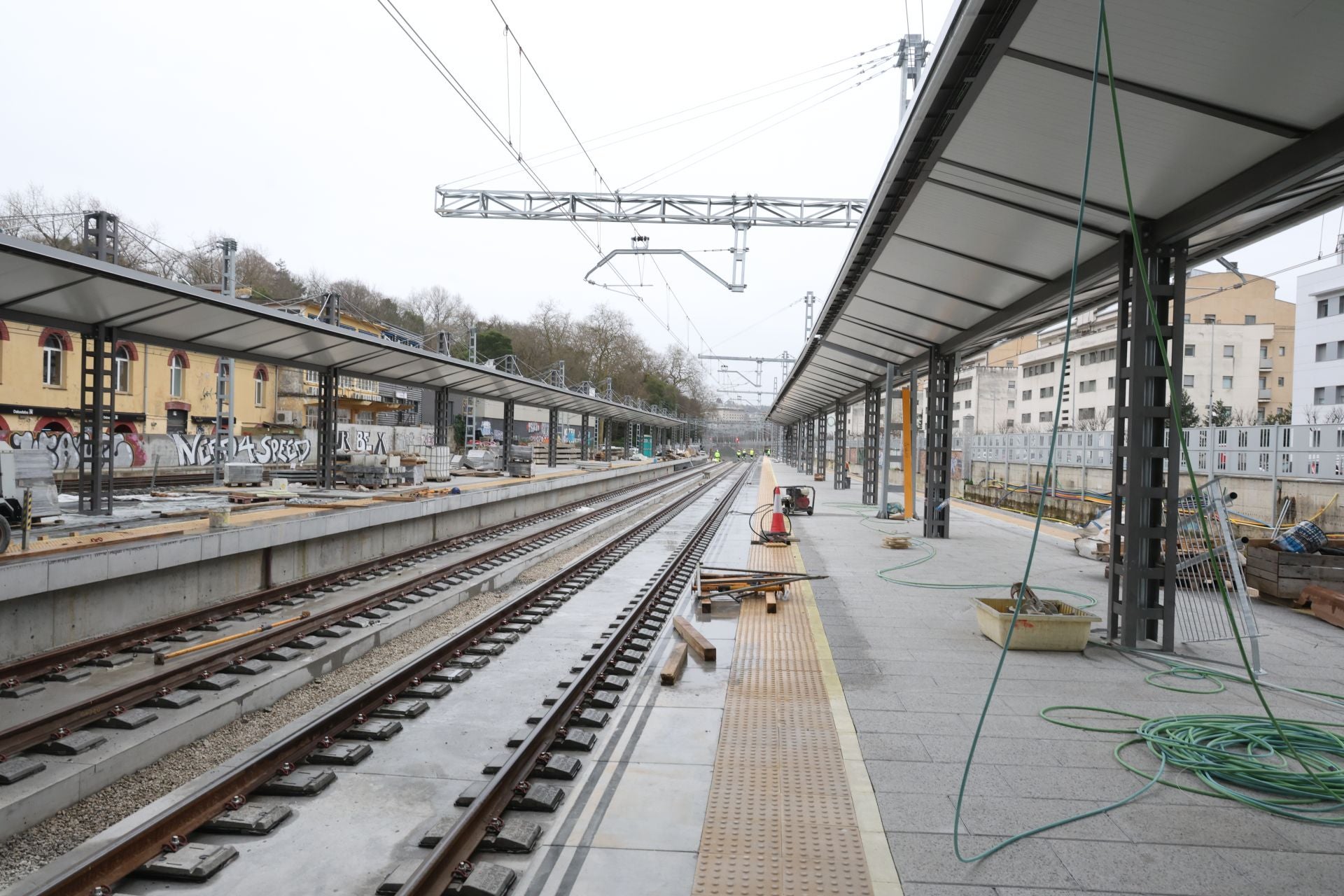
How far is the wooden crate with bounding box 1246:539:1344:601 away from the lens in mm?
9344

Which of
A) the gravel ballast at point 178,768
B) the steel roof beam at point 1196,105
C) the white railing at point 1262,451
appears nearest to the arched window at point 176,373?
the gravel ballast at point 178,768

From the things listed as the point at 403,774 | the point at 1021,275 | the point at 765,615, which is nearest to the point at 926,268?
the point at 1021,275

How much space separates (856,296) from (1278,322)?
60.6 metres

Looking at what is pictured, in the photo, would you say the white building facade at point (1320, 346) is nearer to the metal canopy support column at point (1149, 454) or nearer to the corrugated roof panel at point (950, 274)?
the corrugated roof panel at point (950, 274)

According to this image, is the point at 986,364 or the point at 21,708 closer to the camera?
the point at 21,708

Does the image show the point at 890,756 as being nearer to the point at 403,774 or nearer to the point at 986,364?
the point at 403,774

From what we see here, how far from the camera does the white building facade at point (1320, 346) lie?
1517 inches

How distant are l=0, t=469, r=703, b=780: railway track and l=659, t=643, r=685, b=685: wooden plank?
3566mm

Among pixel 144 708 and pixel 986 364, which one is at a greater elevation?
pixel 986 364

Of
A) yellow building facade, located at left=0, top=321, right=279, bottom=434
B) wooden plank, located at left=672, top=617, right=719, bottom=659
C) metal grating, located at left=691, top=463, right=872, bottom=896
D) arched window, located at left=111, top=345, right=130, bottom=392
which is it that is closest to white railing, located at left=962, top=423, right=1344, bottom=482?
wooden plank, located at left=672, top=617, right=719, bottom=659

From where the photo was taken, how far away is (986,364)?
215 feet

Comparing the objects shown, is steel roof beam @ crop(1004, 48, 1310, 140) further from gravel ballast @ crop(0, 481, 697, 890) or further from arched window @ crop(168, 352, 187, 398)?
arched window @ crop(168, 352, 187, 398)

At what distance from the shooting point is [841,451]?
115 feet

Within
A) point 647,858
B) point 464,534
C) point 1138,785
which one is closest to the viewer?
point 647,858
